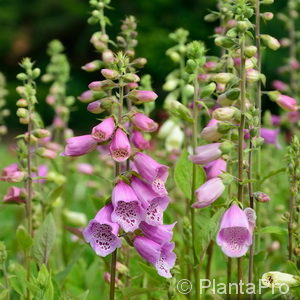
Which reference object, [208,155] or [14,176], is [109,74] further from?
[14,176]

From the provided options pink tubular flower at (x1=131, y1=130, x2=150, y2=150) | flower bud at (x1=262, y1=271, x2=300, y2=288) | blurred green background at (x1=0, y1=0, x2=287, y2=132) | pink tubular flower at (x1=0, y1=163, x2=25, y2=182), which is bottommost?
flower bud at (x1=262, y1=271, x2=300, y2=288)

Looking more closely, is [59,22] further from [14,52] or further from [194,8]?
[194,8]

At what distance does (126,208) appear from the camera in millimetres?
1606

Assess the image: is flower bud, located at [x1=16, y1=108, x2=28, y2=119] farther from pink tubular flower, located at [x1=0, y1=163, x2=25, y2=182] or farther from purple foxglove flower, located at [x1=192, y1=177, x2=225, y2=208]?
purple foxglove flower, located at [x1=192, y1=177, x2=225, y2=208]

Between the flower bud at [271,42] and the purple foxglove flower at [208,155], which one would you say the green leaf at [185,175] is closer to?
the purple foxglove flower at [208,155]

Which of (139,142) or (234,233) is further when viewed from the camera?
(139,142)

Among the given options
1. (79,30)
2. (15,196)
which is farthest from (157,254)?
(79,30)

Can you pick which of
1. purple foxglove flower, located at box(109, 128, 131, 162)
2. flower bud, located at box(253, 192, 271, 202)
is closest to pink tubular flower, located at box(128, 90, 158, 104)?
purple foxglove flower, located at box(109, 128, 131, 162)

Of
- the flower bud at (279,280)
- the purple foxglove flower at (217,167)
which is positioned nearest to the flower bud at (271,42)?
the purple foxglove flower at (217,167)

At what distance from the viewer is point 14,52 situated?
1492cm

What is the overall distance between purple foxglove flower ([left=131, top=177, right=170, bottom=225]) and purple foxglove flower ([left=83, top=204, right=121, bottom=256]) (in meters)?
0.08

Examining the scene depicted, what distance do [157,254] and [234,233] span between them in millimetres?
204

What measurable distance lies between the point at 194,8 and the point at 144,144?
11003mm

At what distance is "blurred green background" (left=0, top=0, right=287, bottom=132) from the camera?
11.7 m
